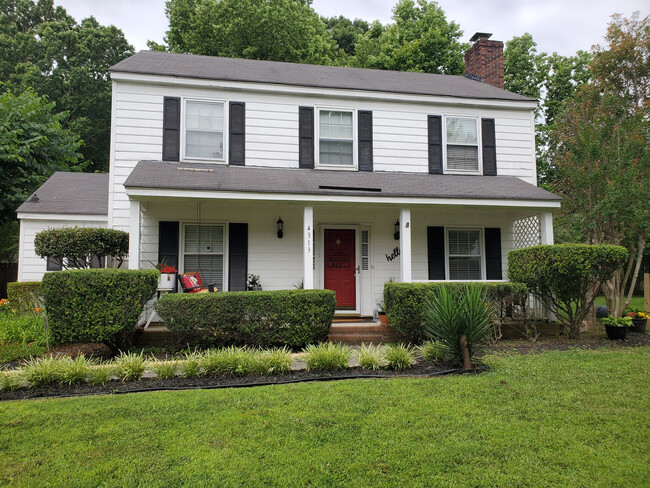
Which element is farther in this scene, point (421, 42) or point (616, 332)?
point (421, 42)

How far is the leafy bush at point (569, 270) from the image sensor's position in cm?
659

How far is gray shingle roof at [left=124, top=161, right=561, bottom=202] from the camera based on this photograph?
7113mm

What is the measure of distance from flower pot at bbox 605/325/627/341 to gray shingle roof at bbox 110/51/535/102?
5.51 metres

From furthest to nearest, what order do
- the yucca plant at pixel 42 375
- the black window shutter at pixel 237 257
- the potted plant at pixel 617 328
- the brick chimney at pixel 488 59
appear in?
1. the brick chimney at pixel 488 59
2. the black window shutter at pixel 237 257
3. the potted plant at pixel 617 328
4. the yucca plant at pixel 42 375

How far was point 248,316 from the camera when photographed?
6.20 m

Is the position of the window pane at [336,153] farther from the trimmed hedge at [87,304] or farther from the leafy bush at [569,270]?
the trimmed hedge at [87,304]

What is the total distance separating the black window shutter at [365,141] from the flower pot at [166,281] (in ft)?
15.5

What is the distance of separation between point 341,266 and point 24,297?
740cm

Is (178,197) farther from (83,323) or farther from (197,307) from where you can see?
(83,323)

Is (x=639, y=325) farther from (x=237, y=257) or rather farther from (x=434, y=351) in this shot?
(x=237, y=257)

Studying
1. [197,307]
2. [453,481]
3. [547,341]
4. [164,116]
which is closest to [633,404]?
[453,481]

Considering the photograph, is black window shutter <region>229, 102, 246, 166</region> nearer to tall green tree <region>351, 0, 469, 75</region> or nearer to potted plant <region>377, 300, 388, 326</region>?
potted plant <region>377, 300, 388, 326</region>

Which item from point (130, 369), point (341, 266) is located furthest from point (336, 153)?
point (130, 369)

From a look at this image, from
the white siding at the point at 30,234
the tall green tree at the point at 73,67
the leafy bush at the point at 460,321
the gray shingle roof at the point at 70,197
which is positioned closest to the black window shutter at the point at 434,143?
the leafy bush at the point at 460,321
